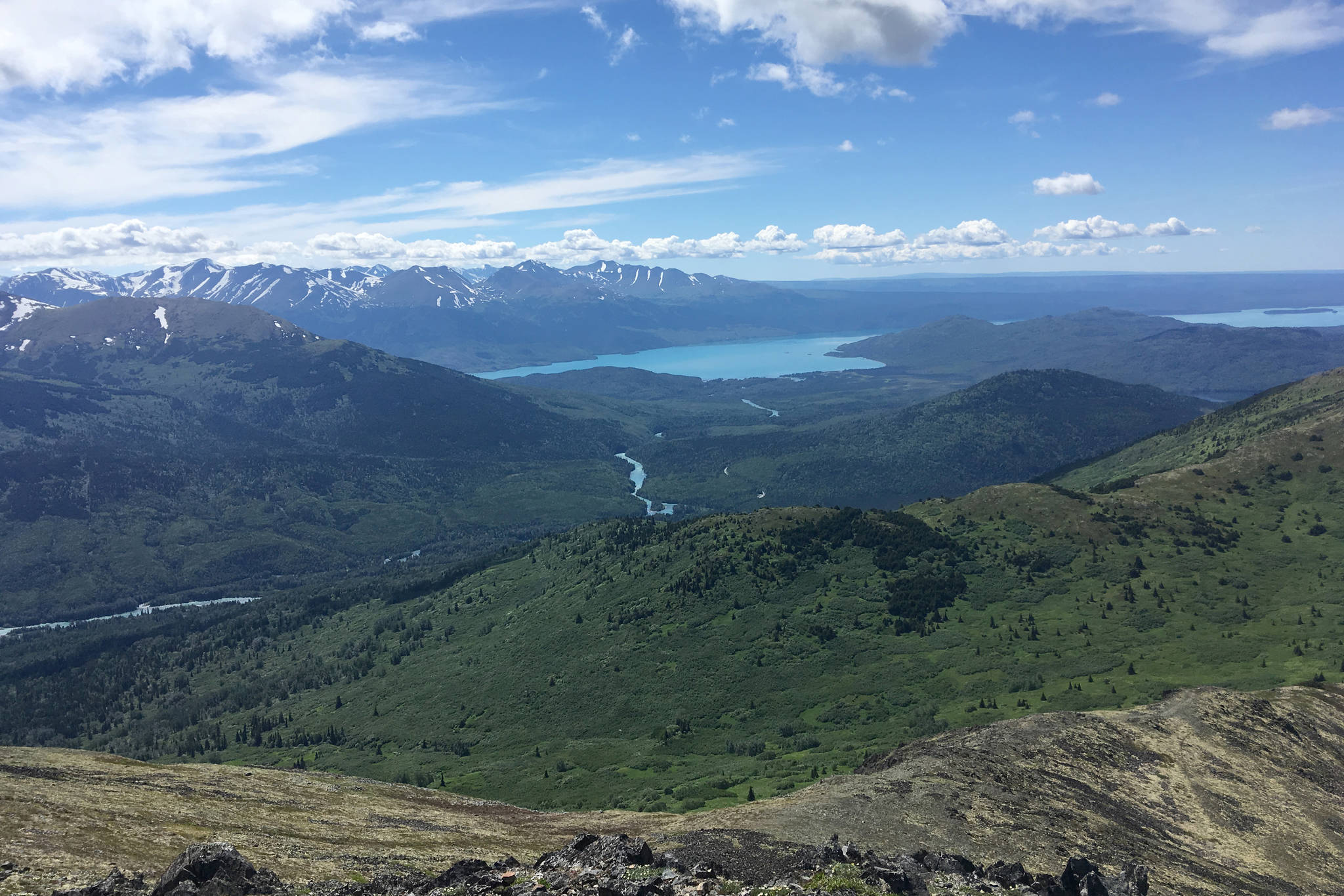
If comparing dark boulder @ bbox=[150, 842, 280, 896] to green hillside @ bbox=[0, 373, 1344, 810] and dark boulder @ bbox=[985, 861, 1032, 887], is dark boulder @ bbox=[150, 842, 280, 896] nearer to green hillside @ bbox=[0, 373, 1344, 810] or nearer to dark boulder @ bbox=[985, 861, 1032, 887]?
dark boulder @ bbox=[985, 861, 1032, 887]

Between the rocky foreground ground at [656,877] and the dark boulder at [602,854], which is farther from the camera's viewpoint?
the dark boulder at [602,854]

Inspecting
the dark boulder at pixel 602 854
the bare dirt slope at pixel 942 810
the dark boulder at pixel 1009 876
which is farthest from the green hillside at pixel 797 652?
the dark boulder at pixel 1009 876

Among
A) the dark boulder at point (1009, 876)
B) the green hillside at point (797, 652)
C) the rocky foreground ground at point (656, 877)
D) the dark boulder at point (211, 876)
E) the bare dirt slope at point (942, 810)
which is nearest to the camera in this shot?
the dark boulder at point (211, 876)

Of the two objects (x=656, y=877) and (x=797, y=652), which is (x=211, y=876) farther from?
(x=797, y=652)

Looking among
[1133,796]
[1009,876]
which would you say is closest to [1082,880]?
[1009,876]

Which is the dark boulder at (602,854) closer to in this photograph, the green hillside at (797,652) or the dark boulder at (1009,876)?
the dark boulder at (1009,876)

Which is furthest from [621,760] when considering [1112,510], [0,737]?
[0,737]
